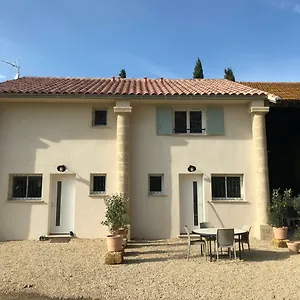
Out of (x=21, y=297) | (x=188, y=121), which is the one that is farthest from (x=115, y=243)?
(x=188, y=121)

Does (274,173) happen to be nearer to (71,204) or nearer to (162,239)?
(162,239)

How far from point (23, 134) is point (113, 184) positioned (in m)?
3.98

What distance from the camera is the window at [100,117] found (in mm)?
11883

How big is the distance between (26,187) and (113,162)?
3.42m

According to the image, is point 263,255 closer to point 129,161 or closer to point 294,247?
point 294,247

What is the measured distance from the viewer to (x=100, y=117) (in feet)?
39.2

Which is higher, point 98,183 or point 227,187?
point 98,183

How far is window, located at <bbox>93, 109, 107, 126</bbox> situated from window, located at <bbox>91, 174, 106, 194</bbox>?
2077 millimetres

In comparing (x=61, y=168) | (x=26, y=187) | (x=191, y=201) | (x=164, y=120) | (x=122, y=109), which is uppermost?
(x=122, y=109)

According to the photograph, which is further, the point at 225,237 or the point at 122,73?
the point at 122,73

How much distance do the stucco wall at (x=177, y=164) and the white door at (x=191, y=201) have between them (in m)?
0.23

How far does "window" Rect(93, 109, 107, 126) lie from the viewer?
39.0ft

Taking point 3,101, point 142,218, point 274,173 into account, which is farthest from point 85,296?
point 274,173

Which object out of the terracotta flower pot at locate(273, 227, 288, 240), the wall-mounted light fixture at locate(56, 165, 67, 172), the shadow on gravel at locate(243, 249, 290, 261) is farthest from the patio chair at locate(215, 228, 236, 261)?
the wall-mounted light fixture at locate(56, 165, 67, 172)
